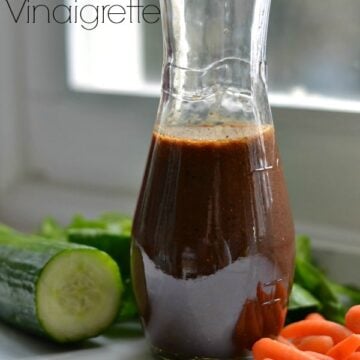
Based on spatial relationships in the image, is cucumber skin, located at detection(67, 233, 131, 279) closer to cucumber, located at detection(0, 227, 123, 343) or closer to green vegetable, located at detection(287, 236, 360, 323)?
cucumber, located at detection(0, 227, 123, 343)

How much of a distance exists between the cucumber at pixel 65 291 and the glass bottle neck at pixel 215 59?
16 centimetres

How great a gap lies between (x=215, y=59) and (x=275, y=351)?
261 mm

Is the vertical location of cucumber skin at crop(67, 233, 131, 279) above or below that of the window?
below

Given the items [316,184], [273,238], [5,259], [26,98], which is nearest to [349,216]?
[316,184]

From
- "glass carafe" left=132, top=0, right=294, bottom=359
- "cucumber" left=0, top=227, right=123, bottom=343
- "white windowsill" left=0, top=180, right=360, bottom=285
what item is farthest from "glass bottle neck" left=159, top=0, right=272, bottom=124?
"white windowsill" left=0, top=180, right=360, bottom=285

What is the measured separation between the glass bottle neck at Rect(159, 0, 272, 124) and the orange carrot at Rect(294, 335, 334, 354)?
0.20m

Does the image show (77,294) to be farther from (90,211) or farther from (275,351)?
(90,211)

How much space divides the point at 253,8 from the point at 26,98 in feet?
1.88

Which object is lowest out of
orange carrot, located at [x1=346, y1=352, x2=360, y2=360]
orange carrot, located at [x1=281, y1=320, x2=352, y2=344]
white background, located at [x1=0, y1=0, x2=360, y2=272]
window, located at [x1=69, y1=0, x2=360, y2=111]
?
orange carrot, located at [x1=281, y1=320, x2=352, y2=344]

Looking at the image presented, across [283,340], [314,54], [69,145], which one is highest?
[314,54]

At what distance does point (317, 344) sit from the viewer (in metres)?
0.79

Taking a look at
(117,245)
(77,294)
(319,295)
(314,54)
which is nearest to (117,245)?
(117,245)

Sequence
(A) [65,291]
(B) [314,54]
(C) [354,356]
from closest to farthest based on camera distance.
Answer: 1. (C) [354,356]
2. (A) [65,291]
3. (B) [314,54]

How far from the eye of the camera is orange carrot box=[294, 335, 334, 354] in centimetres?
79
